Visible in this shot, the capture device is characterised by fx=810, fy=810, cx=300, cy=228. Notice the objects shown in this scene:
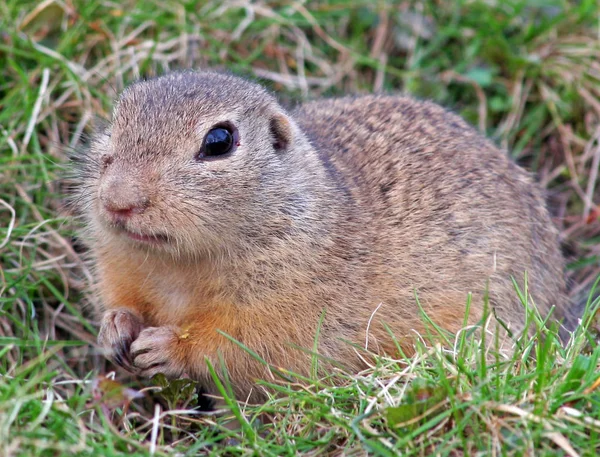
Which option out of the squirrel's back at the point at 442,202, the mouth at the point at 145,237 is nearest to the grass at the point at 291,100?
the squirrel's back at the point at 442,202

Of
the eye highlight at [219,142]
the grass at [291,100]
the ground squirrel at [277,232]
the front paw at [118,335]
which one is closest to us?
the grass at [291,100]

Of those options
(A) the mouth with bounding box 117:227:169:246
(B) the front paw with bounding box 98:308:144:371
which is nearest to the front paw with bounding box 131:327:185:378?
(B) the front paw with bounding box 98:308:144:371

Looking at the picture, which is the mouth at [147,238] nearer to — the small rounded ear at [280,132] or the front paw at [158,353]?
the front paw at [158,353]

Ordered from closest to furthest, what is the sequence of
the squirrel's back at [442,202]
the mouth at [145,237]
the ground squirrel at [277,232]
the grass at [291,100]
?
the grass at [291,100] → the mouth at [145,237] → the ground squirrel at [277,232] → the squirrel's back at [442,202]

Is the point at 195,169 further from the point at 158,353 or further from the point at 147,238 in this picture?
the point at 158,353

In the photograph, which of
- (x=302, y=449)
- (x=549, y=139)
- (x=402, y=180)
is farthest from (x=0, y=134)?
(x=549, y=139)

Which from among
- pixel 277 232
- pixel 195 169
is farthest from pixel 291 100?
pixel 195 169

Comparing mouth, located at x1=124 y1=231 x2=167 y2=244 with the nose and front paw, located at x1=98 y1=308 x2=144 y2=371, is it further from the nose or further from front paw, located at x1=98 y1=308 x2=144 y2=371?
front paw, located at x1=98 y1=308 x2=144 y2=371
